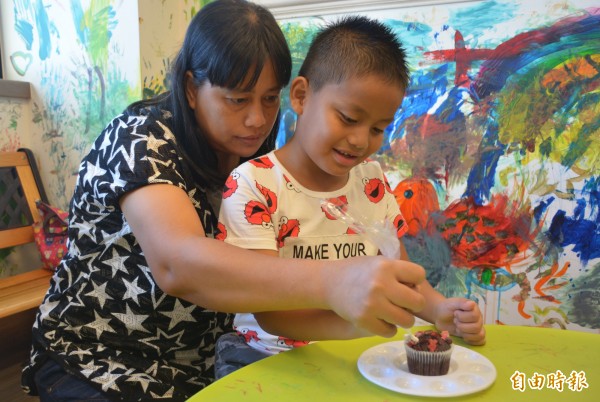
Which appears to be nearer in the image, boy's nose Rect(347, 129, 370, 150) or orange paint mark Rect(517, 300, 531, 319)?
boy's nose Rect(347, 129, 370, 150)

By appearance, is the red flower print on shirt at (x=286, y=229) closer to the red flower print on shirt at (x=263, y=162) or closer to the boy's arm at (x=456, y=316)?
the red flower print on shirt at (x=263, y=162)

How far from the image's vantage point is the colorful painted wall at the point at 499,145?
1883 millimetres

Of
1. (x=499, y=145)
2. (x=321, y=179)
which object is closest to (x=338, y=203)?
(x=321, y=179)

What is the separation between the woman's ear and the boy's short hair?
24cm

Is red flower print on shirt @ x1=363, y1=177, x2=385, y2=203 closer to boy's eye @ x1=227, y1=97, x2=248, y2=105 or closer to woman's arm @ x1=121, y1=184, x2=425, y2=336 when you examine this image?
boy's eye @ x1=227, y1=97, x2=248, y2=105

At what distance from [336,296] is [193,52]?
0.68 meters

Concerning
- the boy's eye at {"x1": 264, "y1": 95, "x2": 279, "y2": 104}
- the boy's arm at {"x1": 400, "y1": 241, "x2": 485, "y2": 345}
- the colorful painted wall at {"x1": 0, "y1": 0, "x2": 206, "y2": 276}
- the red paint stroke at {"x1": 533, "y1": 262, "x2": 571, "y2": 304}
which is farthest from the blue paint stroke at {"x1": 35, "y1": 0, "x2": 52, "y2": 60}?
the red paint stroke at {"x1": 533, "y1": 262, "x2": 571, "y2": 304}

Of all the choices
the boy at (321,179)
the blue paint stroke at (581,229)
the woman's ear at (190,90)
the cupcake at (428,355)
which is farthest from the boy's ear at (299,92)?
the blue paint stroke at (581,229)

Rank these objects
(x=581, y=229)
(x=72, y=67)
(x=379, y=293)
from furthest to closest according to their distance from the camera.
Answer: (x=72, y=67) → (x=581, y=229) → (x=379, y=293)

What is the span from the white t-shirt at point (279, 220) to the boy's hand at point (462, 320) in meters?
0.21

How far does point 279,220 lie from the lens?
1.09 m

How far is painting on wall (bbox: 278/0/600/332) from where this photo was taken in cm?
188

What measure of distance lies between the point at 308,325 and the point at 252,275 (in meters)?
0.18

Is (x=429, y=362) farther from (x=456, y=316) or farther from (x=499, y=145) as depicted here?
Answer: (x=499, y=145)
